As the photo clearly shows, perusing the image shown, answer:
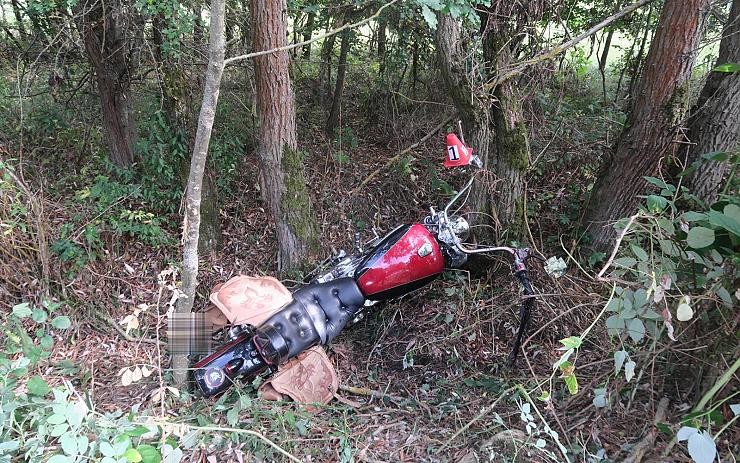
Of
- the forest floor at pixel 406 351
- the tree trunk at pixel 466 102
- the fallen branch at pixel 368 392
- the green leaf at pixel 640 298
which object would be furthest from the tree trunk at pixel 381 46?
the green leaf at pixel 640 298

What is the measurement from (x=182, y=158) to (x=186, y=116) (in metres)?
0.41

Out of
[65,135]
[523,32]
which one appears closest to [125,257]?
[65,135]

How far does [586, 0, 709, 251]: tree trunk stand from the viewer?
3.41m

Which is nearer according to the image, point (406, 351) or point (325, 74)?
point (406, 351)

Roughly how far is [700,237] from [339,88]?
182 inches

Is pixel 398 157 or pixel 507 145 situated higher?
pixel 507 145

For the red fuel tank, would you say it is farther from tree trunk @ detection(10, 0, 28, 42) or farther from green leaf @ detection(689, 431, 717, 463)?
tree trunk @ detection(10, 0, 28, 42)

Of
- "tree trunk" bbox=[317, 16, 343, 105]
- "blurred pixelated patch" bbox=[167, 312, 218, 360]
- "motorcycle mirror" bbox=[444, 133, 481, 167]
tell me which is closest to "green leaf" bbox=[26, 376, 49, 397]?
"blurred pixelated patch" bbox=[167, 312, 218, 360]

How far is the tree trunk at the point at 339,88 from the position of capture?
560 centimetres

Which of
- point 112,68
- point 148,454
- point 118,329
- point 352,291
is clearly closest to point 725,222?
point 148,454

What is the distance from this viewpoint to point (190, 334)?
3092 mm

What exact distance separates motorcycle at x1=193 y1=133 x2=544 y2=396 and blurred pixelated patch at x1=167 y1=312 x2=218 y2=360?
18 centimetres

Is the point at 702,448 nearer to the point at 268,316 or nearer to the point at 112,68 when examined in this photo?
the point at 268,316

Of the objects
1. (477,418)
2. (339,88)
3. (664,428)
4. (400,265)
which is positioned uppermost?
(339,88)
